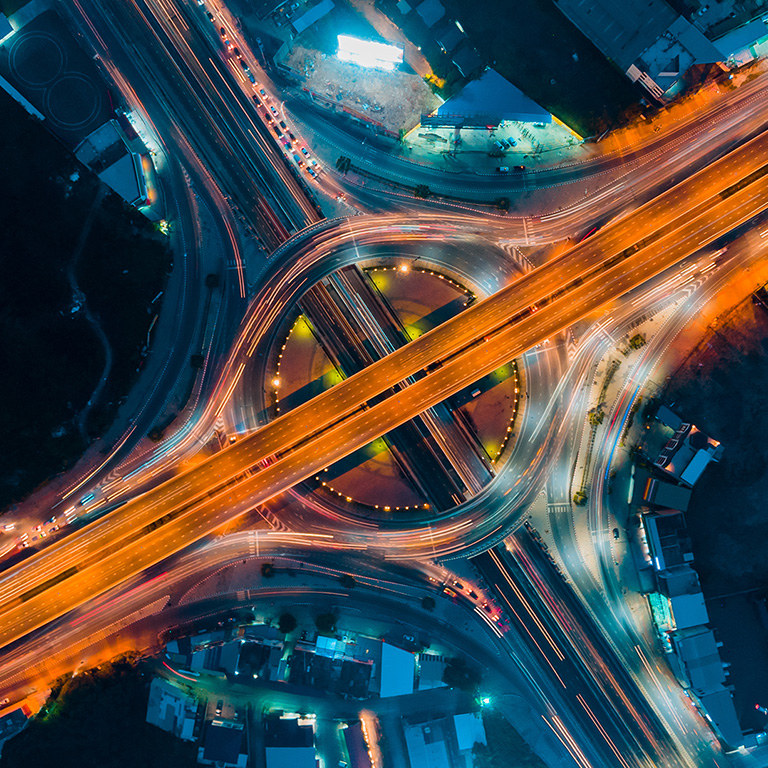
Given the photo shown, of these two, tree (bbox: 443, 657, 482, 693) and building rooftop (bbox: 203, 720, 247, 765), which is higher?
tree (bbox: 443, 657, 482, 693)

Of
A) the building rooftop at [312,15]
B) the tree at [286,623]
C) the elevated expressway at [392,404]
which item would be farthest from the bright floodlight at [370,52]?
the tree at [286,623]

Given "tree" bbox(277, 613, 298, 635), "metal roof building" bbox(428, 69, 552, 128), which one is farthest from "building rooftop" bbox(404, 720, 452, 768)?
"metal roof building" bbox(428, 69, 552, 128)

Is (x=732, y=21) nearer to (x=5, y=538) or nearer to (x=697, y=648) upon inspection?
(x=697, y=648)

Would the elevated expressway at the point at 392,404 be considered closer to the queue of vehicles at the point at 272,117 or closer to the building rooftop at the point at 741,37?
the building rooftop at the point at 741,37

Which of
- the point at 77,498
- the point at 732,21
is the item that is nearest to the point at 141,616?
the point at 77,498

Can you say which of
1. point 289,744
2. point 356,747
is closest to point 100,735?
point 289,744

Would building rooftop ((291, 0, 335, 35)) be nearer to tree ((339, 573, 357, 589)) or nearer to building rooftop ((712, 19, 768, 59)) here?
building rooftop ((712, 19, 768, 59))
